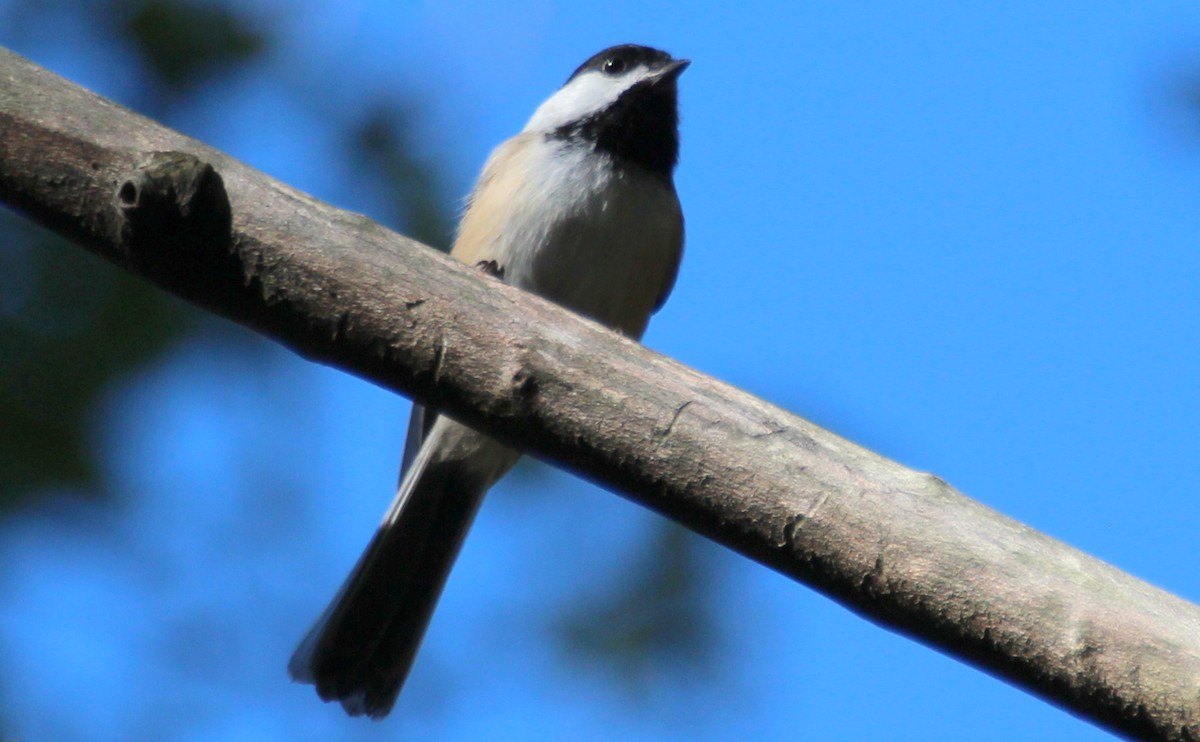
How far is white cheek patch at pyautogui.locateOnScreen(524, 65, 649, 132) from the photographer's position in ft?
15.2

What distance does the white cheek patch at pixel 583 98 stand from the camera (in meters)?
4.64

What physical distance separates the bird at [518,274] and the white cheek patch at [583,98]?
17 mm

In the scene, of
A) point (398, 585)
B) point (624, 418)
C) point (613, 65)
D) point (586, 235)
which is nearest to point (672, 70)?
point (613, 65)

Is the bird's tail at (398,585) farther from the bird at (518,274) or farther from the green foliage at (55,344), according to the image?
the green foliage at (55,344)

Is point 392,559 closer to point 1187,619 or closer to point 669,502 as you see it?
point 669,502

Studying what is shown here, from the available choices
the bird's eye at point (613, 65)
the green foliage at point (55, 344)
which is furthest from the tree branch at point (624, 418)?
the bird's eye at point (613, 65)

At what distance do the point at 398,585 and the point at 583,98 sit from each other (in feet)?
6.81

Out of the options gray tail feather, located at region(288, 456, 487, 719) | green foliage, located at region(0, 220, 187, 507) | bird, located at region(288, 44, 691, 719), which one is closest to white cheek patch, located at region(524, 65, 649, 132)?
bird, located at region(288, 44, 691, 719)

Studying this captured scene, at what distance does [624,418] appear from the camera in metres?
2.07

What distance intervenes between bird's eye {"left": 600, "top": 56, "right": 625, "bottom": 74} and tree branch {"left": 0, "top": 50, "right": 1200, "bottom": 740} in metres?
2.96

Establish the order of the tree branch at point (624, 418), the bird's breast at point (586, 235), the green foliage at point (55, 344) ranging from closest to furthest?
the tree branch at point (624, 418), the bird's breast at point (586, 235), the green foliage at point (55, 344)

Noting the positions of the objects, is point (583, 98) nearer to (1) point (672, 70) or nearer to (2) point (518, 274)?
(1) point (672, 70)

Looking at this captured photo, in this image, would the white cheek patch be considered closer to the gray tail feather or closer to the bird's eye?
the bird's eye

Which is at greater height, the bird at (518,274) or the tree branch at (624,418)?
the bird at (518,274)
